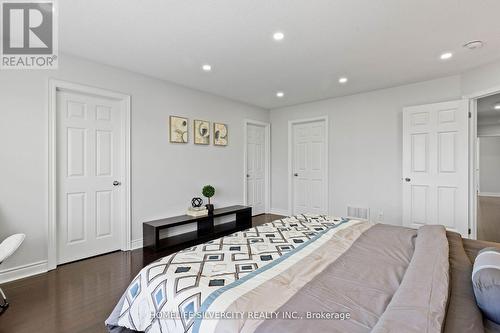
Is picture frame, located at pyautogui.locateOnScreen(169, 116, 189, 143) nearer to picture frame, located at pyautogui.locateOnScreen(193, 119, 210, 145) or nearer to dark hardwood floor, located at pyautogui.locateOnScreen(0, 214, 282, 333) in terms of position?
picture frame, located at pyautogui.locateOnScreen(193, 119, 210, 145)

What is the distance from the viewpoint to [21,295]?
7.13ft

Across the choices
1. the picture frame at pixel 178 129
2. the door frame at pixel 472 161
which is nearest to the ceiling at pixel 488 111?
the door frame at pixel 472 161

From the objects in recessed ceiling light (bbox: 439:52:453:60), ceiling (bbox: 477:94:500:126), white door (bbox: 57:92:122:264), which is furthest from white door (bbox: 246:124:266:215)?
ceiling (bbox: 477:94:500:126)

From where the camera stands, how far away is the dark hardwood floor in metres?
1.79

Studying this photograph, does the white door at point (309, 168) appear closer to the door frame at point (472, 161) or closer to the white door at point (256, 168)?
the white door at point (256, 168)

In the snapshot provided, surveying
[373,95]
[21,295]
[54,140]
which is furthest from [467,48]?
[21,295]

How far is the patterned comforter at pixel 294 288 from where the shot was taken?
0.93 m

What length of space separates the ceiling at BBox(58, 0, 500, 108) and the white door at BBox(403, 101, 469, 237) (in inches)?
22.9

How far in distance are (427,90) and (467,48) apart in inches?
42.4

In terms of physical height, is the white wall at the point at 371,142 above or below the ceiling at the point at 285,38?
below

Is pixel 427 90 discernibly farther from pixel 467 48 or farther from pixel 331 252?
pixel 331 252

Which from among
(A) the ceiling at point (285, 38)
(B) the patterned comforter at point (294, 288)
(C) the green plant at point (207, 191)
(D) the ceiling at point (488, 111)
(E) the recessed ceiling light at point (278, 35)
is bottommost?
(B) the patterned comforter at point (294, 288)

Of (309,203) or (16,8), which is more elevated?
(16,8)

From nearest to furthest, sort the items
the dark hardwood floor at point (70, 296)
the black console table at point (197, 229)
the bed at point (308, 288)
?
1. the bed at point (308, 288)
2. the dark hardwood floor at point (70, 296)
3. the black console table at point (197, 229)
